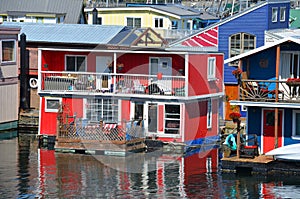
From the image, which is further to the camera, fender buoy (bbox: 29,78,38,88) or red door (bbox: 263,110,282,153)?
fender buoy (bbox: 29,78,38,88)

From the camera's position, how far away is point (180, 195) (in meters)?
31.5

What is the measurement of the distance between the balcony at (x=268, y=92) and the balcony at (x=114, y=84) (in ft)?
18.0

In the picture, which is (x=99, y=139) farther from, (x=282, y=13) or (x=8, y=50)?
(x=282, y=13)

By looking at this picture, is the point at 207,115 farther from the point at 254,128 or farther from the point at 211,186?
the point at 211,186

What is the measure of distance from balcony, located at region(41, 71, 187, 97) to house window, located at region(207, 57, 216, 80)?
225 cm

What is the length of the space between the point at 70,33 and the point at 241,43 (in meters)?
9.02

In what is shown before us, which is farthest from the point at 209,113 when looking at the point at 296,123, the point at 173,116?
the point at 296,123

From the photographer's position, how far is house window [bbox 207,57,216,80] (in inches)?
1693

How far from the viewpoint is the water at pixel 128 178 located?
31766mm

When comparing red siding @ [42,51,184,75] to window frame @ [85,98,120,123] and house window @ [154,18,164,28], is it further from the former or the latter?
house window @ [154,18,164,28]

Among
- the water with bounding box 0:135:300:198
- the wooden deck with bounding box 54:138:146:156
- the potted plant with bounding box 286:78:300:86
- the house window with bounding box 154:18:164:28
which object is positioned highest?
the house window with bounding box 154:18:164:28

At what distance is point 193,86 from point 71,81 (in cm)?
565

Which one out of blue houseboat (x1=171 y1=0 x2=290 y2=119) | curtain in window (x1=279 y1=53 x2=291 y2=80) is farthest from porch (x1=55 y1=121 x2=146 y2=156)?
blue houseboat (x1=171 y1=0 x2=290 y2=119)

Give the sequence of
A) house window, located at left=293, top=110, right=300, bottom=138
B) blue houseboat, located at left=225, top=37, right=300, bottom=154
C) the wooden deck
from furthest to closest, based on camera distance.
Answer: the wooden deck < house window, located at left=293, top=110, right=300, bottom=138 < blue houseboat, located at left=225, top=37, right=300, bottom=154
